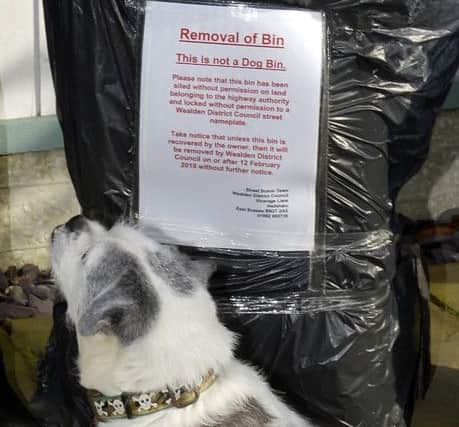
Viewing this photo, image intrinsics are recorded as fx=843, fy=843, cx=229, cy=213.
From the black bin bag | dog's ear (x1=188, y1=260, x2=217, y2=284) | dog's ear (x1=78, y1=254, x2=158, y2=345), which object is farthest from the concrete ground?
dog's ear (x1=78, y1=254, x2=158, y2=345)

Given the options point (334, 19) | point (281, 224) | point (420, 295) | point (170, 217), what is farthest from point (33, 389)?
point (334, 19)

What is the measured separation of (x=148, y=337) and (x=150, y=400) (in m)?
0.19

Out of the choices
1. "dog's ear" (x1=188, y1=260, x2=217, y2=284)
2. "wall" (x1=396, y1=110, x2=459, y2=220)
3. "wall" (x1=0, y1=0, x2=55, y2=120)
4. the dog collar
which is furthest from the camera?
"wall" (x1=396, y1=110, x2=459, y2=220)

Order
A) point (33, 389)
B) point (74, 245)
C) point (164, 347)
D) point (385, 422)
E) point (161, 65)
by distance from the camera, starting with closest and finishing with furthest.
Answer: point (164, 347)
point (74, 245)
point (161, 65)
point (385, 422)
point (33, 389)

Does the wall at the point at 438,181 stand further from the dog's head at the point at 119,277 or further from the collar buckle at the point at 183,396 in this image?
the collar buckle at the point at 183,396

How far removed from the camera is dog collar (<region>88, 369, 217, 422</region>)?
2232 millimetres

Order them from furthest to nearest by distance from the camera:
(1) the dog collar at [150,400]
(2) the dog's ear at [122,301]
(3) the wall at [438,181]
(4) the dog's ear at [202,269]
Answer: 1. (3) the wall at [438,181]
2. (4) the dog's ear at [202,269]
3. (1) the dog collar at [150,400]
4. (2) the dog's ear at [122,301]

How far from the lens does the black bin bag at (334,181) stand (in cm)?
245

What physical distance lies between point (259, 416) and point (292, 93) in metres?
0.93

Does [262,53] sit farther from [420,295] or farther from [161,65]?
[420,295]

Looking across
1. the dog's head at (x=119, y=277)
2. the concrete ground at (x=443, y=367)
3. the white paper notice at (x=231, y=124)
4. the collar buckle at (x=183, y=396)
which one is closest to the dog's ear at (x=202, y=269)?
the dog's head at (x=119, y=277)

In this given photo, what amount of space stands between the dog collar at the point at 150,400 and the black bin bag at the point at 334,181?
46 cm

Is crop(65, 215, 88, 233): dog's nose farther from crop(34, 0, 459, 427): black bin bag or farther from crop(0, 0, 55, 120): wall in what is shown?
crop(0, 0, 55, 120): wall

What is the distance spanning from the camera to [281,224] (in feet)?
8.52
